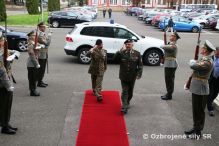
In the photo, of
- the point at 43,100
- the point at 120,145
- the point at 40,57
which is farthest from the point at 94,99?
the point at 120,145

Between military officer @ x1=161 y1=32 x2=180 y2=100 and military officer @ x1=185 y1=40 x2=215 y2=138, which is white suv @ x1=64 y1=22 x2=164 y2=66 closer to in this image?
military officer @ x1=161 y1=32 x2=180 y2=100

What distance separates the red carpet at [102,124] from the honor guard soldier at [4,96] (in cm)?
149

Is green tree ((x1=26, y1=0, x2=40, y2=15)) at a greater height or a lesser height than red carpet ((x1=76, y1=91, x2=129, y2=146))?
greater

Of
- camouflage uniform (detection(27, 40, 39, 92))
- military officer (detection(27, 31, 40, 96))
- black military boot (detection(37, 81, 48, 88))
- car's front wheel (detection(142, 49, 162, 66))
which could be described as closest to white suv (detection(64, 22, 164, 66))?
car's front wheel (detection(142, 49, 162, 66))

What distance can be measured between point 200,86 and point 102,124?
7.68 ft

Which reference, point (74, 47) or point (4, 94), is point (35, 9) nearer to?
point (74, 47)

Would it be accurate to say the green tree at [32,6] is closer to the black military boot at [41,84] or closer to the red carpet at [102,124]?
the black military boot at [41,84]

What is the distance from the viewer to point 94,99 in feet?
34.8

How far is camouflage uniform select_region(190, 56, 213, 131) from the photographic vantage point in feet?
24.6

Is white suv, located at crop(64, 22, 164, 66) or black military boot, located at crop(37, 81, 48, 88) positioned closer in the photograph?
black military boot, located at crop(37, 81, 48, 88)

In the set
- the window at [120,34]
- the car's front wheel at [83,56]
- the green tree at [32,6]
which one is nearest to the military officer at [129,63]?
the window at [120,34]

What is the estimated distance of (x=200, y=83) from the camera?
25.2ft

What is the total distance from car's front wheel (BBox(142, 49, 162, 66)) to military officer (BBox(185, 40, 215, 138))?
28.0 feet

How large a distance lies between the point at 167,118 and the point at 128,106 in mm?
1159
